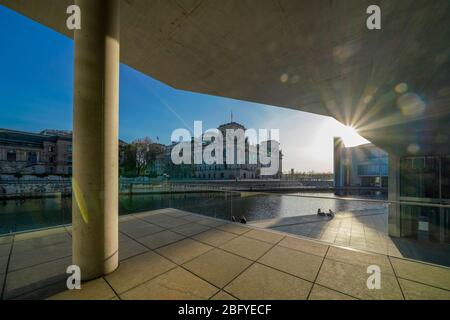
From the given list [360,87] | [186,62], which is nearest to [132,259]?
[186,62]

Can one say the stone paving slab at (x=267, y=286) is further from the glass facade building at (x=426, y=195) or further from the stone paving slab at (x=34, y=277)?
the glass facade building at (x=426, y=195)

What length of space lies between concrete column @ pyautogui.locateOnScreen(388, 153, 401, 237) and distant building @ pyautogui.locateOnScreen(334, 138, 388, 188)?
45.5 metres

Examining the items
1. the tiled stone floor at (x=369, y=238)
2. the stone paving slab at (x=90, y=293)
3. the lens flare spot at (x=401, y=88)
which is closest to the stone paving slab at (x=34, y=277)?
the stone paving slab at (x=90, y=293)

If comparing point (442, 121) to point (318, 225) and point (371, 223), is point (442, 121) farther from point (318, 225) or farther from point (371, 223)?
point (371, 223)

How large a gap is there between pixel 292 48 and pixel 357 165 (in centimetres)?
6599

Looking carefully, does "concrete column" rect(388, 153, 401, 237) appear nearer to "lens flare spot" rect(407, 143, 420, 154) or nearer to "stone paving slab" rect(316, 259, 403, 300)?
"lens flare spot" rect(407, 143, 420, 154)

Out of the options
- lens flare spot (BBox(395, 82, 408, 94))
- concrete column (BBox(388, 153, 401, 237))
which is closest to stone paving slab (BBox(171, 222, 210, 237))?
lens flare spot (BBox(395, 82, 408, 94))

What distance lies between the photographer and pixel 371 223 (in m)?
16.4

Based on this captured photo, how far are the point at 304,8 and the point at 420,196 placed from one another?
17.9 metres

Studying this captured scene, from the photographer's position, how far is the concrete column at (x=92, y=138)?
2721 mm

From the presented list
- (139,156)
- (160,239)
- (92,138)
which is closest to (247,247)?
(160,239)

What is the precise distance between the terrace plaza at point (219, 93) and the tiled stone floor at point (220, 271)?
3cm

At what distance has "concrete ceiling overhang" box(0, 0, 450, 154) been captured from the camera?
12.6ft

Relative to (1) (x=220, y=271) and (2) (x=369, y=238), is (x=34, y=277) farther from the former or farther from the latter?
(2) (x=369, y=238)
